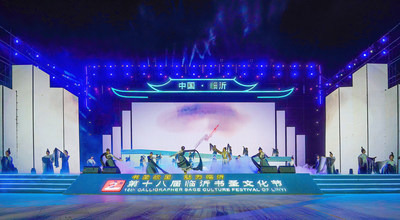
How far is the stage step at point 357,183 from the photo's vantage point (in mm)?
8906

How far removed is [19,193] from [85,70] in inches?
465

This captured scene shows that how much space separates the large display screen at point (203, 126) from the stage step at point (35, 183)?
11.1 m

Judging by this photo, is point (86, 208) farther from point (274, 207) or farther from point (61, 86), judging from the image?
point (61, 86)

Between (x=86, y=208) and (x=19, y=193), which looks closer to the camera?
(x=86, y=208)

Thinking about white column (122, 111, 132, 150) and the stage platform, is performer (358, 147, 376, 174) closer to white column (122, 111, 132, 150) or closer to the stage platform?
the stage platform

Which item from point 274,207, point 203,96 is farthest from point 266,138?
point 274,207

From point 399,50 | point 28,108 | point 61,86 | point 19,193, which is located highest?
point 399,50

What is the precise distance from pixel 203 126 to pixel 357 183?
12.6m

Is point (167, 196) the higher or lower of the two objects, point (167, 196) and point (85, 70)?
the lower

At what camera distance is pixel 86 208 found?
6230 mm

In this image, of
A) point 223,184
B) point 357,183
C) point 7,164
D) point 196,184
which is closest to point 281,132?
point 357,183

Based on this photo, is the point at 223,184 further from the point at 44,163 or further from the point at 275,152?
the point at 275,152

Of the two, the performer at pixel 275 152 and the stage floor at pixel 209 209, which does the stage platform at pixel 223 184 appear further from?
the performer at pixel 275 152

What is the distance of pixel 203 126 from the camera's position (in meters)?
20.9
